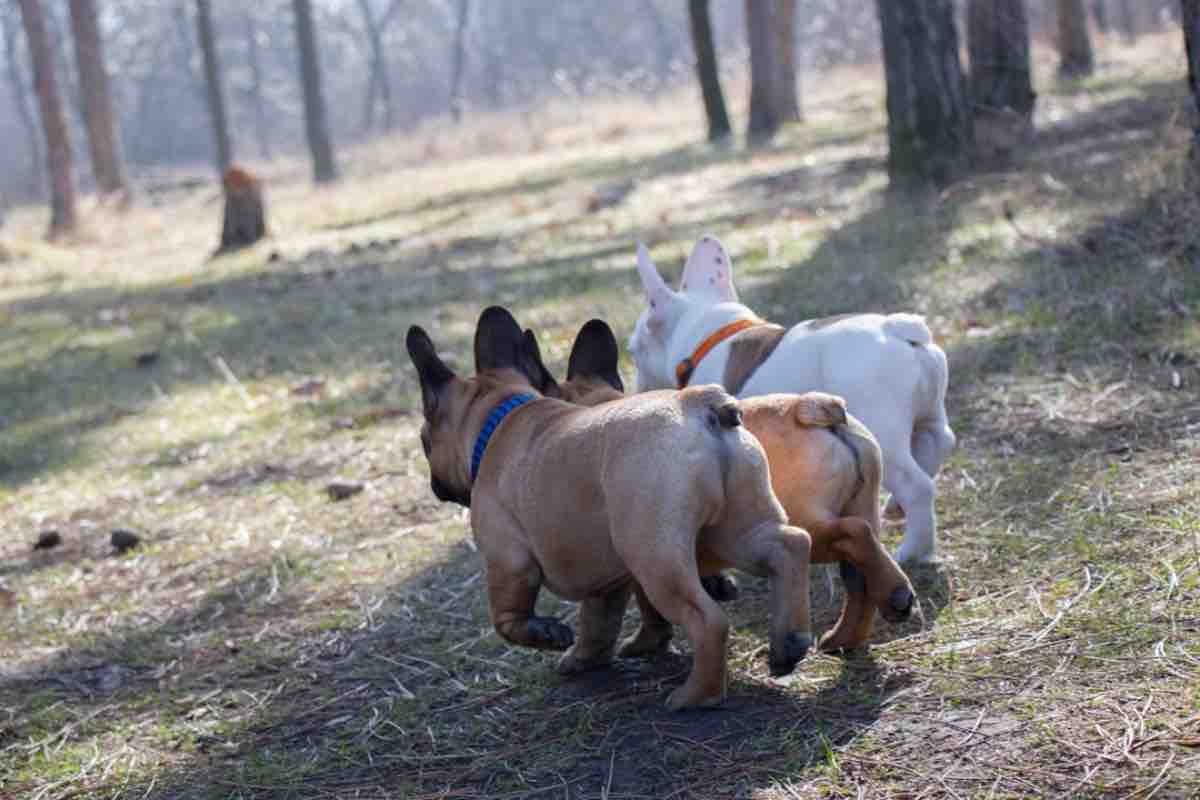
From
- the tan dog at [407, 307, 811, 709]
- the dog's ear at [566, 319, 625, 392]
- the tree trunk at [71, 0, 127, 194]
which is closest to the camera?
the tan dog at [407, 307, 811, 709]

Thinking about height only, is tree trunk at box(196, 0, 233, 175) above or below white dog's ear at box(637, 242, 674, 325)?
above

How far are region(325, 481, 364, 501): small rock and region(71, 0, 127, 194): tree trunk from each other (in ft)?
77.5

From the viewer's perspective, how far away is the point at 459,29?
5988 centimetres

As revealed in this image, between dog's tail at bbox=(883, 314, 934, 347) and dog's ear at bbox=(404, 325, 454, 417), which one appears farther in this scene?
dog's tail at bbox=(883, 314, 934, 347)

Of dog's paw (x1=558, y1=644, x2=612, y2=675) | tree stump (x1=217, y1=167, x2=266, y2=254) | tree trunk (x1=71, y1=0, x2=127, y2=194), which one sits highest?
tree trunk (x1=71, y1=0, x2=127, y2=194)

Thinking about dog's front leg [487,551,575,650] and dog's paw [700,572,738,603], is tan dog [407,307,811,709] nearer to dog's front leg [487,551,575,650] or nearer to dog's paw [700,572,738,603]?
dog's front leg [487,551,575,650]

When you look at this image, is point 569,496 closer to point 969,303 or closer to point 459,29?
point 969,303

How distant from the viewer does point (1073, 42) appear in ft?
65.1

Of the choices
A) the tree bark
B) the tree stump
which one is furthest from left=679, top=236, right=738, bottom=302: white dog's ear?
the tree bark

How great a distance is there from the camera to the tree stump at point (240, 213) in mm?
18609

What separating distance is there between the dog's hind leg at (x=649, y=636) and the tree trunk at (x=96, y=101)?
1034 inches

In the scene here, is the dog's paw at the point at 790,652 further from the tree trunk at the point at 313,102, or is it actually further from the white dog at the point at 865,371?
the tree trunk at the point at 313,102

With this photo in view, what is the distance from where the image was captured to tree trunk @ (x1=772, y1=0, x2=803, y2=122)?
918 inches

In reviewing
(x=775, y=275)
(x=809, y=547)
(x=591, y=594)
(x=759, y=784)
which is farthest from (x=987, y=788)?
(x=775, y=275)
